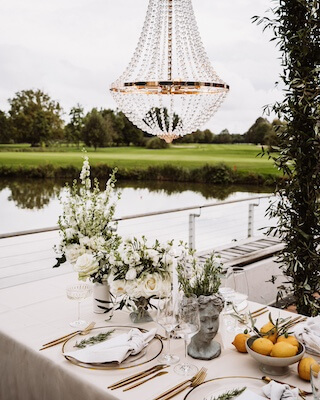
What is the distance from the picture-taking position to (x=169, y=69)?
2676 mm

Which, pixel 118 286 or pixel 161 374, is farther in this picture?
pixel 118 286

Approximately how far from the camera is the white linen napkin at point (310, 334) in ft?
5.35

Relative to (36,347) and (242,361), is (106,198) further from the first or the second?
(242,361)

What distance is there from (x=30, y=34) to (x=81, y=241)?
9549 mm

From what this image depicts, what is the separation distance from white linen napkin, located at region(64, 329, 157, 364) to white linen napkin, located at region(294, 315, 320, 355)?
530 mm

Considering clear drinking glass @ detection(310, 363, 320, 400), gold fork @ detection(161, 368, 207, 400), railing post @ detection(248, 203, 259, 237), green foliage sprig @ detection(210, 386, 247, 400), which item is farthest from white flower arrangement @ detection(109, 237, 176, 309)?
railing post @ detection(248, 203, 259, 237)

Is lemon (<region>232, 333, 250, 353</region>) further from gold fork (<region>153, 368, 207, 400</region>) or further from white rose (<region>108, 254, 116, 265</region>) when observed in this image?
white rose (<region>108, 254, 116, 265</region>)

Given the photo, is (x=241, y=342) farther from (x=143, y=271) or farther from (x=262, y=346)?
(x=143, y=271)

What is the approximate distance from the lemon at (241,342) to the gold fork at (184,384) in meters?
0.18

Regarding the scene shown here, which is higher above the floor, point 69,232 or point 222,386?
point 69,232

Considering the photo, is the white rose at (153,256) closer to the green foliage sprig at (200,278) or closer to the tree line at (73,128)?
the green foliage sprig at (200,278)

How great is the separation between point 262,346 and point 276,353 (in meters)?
0.05

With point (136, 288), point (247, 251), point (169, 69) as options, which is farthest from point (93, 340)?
point (247, 251)

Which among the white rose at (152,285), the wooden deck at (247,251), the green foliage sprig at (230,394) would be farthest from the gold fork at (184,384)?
the wooden deck at (247,251)
